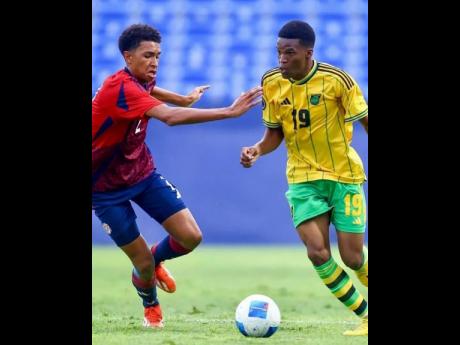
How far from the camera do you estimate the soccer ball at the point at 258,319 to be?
6.44 metres

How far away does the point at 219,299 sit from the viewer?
939 cm

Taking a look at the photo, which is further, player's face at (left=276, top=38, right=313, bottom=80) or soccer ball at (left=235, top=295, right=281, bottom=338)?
player's face at (left=276, top=38, right=313, bottom=80)

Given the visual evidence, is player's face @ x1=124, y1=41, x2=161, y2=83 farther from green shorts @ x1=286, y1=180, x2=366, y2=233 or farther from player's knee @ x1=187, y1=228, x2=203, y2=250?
green shorts @ x1=286, y1=180, x2=366, y2=233

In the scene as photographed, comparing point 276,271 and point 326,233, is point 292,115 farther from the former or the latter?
point 276,271

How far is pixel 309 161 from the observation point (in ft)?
23.4

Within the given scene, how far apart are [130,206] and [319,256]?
1596 millimetres

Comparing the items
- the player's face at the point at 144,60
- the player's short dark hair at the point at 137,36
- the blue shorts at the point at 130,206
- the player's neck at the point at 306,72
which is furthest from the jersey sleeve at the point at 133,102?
the player's neck at the point at 306,72

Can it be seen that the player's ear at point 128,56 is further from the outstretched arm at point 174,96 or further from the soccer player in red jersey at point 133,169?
the outstretched arm at point 174,96

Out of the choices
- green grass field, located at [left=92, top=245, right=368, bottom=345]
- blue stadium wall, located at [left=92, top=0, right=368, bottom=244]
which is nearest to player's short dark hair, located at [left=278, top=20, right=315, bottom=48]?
green grass field, located at [left=92, top=245, right=368, bottom=345]

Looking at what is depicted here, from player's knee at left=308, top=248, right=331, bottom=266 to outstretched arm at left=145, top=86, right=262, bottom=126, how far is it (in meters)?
1.22

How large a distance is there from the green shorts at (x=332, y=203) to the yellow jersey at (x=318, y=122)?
2.6 inches

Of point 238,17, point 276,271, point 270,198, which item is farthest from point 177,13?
point 276,271

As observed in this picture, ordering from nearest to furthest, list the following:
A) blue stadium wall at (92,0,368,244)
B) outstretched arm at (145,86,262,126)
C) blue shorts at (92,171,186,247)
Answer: outstretched arm at (145,86,262,126) < blue shorts at (92,171,186,247) < blue stadium wall at (92,0,368,244)

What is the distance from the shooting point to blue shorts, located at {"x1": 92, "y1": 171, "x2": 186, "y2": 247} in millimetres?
7133
